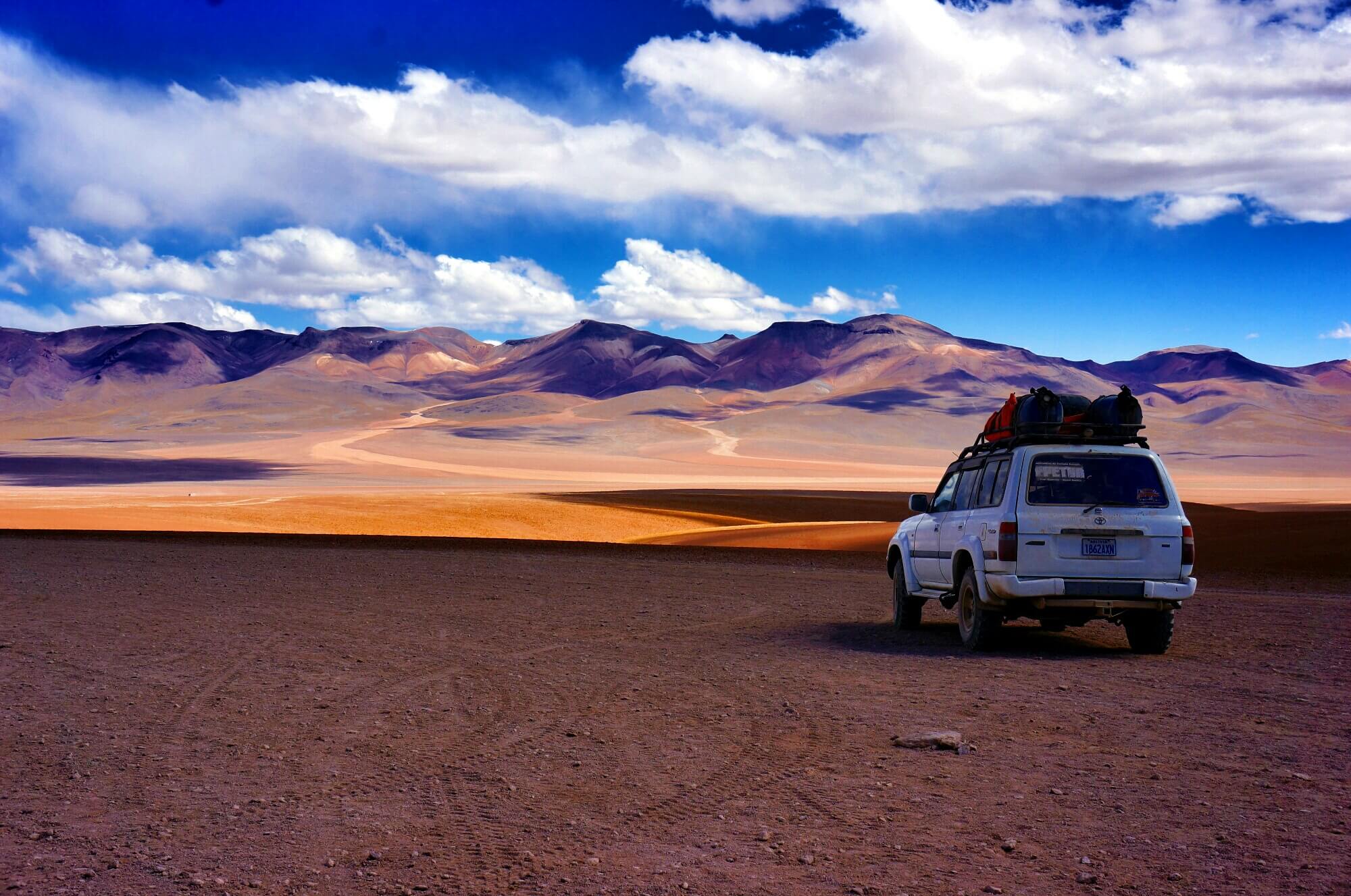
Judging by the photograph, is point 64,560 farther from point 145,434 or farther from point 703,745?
point 145,434

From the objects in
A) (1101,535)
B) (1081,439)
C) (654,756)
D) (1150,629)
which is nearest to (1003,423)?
(1081,439)

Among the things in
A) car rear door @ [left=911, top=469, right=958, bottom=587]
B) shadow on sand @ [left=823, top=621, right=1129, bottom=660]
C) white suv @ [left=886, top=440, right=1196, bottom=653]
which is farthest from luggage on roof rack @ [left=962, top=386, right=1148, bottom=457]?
shadow on sand @ [left=823, top=621, right=1129, bottom=660]

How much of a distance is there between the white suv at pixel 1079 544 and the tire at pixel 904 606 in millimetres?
1675

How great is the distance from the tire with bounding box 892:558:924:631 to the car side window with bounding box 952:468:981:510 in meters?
1.15

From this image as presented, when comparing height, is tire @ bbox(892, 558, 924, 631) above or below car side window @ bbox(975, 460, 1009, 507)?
below

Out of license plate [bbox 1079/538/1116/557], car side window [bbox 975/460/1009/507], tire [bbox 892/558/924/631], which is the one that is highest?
car side window [bbox 975/460/1009/507]

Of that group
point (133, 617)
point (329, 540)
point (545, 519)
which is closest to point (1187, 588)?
point (133, 617)

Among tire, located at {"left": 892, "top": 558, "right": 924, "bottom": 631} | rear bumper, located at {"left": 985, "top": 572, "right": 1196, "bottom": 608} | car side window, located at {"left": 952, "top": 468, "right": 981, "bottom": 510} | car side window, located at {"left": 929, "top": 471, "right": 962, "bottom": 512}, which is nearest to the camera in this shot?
rear bumper, located at {"left": 985, "top": 572, "right": 1196, "bottom": 608}

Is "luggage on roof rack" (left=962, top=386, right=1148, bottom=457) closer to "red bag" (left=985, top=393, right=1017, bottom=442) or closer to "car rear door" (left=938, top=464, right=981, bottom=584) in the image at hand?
"red bag" (left=985, top=393, right=1017, bottom=442)

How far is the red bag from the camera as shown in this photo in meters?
12.2

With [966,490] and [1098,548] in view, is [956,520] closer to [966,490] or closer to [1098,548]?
[966,490]

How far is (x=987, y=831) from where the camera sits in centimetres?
568

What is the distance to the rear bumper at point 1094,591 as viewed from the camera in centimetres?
1057

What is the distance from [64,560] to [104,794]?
17.0 meters
